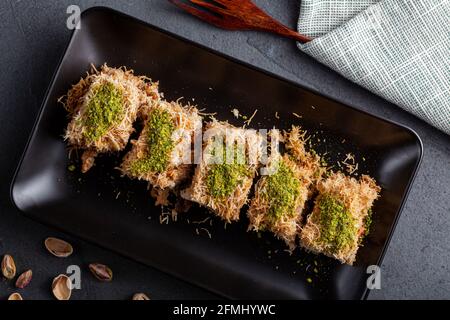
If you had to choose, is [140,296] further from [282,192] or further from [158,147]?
[282,192]

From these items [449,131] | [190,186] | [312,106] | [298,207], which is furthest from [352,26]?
[190,186]

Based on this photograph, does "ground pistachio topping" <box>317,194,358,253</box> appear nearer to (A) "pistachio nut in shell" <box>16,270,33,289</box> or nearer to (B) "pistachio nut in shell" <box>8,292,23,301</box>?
(A) "pistachio nut in shell" <box>16,270,33,289</box>

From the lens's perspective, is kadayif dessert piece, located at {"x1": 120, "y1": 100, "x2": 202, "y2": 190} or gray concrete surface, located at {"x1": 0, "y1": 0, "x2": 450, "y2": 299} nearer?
kadayif dessert piece, located at {"x1": 120, "y1": 100, "x2": 202, "y2": 190}

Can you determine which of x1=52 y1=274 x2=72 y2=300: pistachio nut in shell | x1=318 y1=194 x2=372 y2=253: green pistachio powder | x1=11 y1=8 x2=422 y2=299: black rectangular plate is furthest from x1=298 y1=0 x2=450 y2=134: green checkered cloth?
x1=52 y1=274 x2=72 y2=300: pistachio nut in shell

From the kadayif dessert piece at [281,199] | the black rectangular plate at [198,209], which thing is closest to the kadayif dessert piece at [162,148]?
the black rectangular plate at [198,209]

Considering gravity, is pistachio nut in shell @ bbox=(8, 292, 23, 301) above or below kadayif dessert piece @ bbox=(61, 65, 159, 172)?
below

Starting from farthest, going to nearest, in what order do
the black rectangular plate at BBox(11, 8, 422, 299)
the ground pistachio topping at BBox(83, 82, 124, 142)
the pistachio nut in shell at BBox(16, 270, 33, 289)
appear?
the pistachio nut in shell at BBox(16, 270, 33, 289) < the black rectangular plate at BBox(11, 8, 422, 299) < the ground pistachio topping at BBox(83, 82, 124, 142)

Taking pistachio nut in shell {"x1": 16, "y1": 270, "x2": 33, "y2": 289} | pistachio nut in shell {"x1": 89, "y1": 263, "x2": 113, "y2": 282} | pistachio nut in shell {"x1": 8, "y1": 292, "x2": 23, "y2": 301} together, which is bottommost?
pistachio nut in shell {"x1": 8, "y1": 292, "x2": 23, "y2": 301}

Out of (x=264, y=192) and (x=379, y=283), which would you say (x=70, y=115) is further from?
(x=379, y=283)

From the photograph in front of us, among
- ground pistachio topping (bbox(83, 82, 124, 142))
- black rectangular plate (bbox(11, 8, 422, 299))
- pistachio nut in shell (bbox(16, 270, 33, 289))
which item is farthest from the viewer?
pistachio nut in shell (bbox(16, 270, 33, 289))
